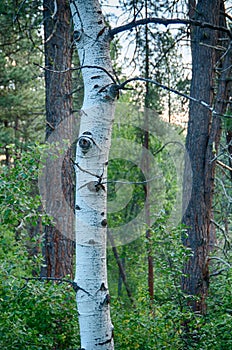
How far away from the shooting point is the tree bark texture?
16.9 feet

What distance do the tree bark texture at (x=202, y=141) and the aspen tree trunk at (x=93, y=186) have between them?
3.03 metres

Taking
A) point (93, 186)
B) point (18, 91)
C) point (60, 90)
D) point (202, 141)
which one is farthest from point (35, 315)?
point (18, 91)

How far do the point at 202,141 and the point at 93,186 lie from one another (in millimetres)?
3313

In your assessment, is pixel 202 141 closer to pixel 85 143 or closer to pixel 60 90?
pixel 60 90

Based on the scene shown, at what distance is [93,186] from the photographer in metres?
2.22

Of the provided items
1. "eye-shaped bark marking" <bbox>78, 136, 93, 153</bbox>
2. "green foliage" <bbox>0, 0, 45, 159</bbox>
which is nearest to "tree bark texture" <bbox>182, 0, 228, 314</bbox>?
"eye-shaped bark marking" <bbox>78, 136, 93, 153</bbox>

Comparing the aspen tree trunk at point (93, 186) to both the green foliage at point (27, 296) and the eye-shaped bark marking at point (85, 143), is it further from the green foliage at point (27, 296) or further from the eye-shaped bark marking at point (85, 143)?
the green foliage at point (27, 296)

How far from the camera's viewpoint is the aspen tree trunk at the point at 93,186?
2197 mm

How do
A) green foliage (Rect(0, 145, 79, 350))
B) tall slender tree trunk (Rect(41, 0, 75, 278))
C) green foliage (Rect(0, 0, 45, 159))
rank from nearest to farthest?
green foliage (Rect(0, 145, 79, 350))
tall slender tree trunk (Rect(41, 0, 75, 278))
green foliage (Rect(0, 0, 45, 159))

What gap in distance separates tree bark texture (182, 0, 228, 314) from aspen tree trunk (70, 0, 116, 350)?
3.03 metres

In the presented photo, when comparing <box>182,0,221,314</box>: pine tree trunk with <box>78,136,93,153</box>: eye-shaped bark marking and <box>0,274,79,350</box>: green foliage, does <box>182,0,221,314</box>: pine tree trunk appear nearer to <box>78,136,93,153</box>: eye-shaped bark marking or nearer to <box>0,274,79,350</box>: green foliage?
<box>0,274,79,350</box>: green foliage

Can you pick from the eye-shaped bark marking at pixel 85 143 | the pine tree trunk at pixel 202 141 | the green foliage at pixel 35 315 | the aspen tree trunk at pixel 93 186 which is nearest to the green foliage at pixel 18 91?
the pine tree trunk at pixel 202 141

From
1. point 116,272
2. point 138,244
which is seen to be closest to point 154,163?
point 138,244

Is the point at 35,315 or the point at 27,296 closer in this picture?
the point at 27,296
